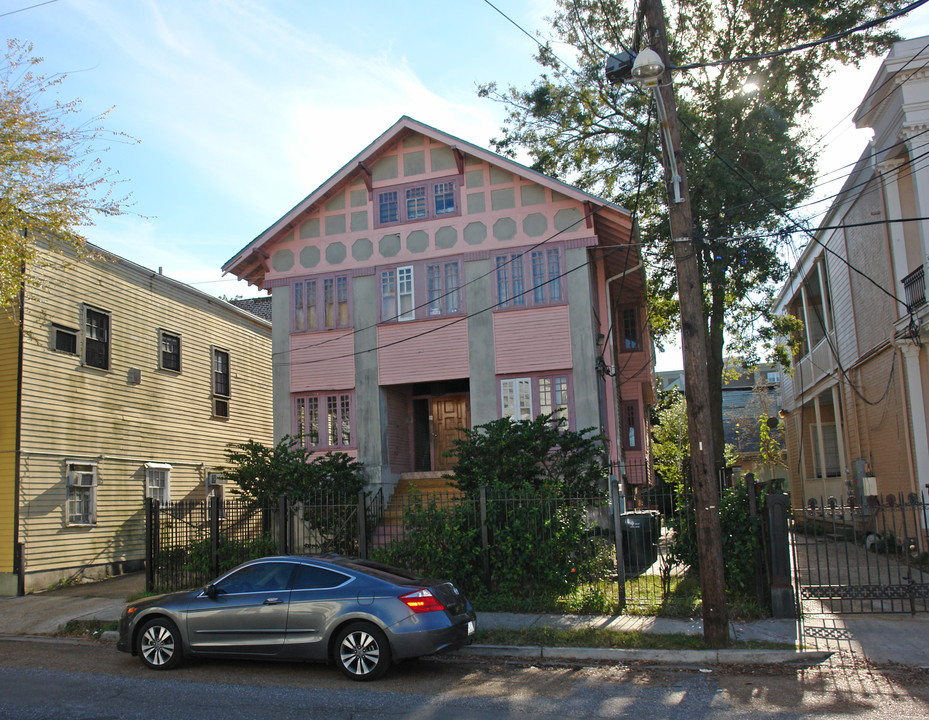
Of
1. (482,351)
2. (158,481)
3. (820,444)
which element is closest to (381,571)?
(482,351)

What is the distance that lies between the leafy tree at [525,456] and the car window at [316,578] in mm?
5874

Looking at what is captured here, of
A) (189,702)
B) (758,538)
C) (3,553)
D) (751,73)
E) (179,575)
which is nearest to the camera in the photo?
(189,702)

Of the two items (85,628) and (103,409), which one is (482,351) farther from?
(85,628)

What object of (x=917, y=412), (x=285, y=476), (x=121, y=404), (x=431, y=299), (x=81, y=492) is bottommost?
(x=81, y=492)

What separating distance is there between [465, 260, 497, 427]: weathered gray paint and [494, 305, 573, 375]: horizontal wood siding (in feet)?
0.69

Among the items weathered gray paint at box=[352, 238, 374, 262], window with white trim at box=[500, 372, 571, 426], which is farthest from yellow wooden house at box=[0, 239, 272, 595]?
window with white trim at box=[500, 372, 571, 426]

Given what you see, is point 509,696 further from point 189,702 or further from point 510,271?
point 510,271

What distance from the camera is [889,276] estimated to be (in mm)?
16938

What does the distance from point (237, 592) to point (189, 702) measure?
5.49ft

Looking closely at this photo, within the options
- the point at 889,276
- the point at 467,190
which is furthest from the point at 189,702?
the point at 889,276

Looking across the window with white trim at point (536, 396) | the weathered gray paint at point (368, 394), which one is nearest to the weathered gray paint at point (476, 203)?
the weathered gray paint at point (368, 394)

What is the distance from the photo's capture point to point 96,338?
18.8m

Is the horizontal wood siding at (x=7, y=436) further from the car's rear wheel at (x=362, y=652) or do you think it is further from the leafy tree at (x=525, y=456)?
the car's rear wheel at (x=362, y=652)

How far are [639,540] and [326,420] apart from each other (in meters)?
7.95
